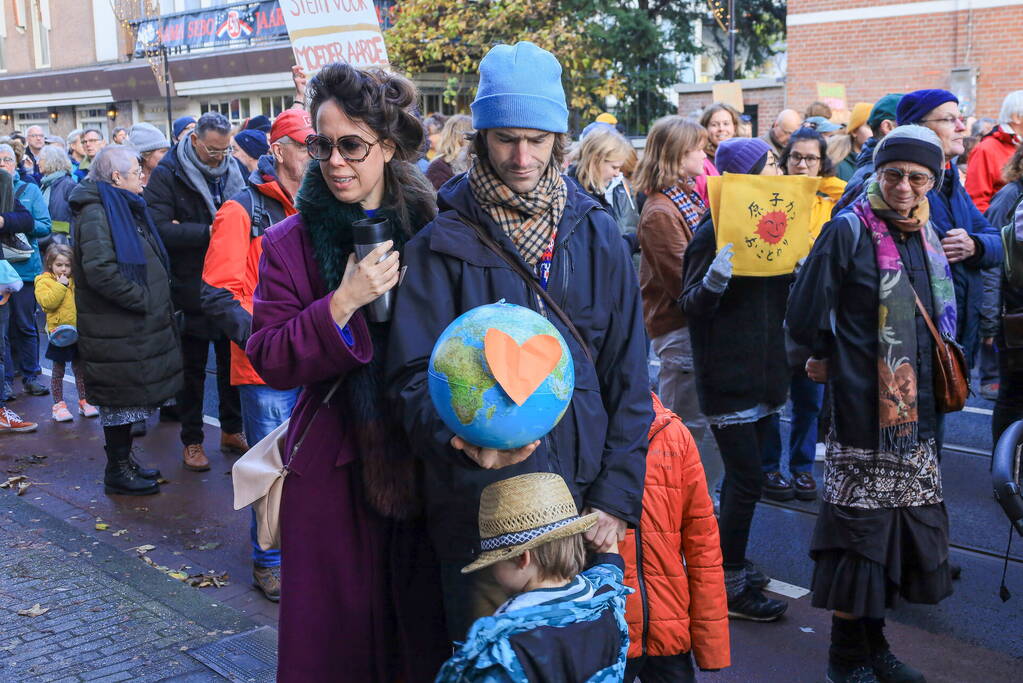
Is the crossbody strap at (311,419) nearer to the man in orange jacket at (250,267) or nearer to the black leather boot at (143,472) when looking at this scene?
the man in orange jacket at (250,267)

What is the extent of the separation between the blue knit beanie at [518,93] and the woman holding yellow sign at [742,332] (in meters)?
2.06

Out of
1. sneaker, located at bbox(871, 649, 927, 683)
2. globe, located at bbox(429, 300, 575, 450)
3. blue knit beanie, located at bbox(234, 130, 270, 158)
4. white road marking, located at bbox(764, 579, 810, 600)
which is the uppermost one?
blue knit beanie, located at bbox(234, 130, 270, 158)

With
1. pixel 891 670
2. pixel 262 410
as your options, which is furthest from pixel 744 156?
pixel 262 410

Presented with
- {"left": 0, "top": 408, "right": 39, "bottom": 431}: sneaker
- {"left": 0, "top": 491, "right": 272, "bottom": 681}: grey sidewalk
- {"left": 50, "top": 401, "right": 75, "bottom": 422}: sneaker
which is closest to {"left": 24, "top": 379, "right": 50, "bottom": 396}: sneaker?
{"left": 50, "top": 401, "right": 75, "bottom": 422}: sneaker

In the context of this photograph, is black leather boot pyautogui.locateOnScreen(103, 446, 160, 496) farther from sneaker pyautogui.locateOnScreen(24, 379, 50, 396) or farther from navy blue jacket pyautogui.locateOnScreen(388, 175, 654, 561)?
navy blue jacket pyautogui.locateOnScreen(388, 175, 654, 561)

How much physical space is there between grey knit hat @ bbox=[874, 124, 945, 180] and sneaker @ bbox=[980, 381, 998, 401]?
5209 mm

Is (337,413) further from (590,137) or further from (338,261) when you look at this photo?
(590,137)

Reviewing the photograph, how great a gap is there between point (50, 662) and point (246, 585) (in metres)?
1.04

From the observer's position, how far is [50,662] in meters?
4.07

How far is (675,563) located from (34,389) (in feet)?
26.0

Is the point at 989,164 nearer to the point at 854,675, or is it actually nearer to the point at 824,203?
the point at 824,203

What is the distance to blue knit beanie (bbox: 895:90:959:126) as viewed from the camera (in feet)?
15.7

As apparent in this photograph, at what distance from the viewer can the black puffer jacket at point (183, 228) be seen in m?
6.83

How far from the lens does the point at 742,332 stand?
15.2 ft
